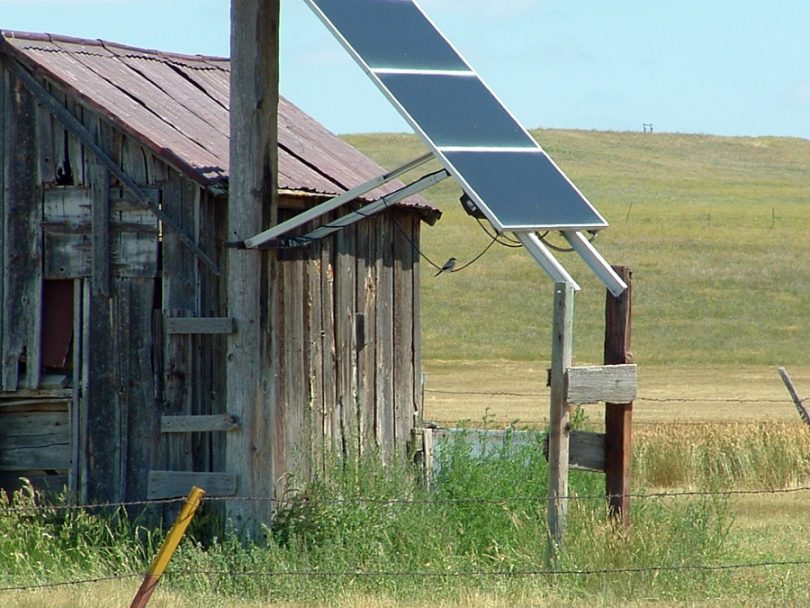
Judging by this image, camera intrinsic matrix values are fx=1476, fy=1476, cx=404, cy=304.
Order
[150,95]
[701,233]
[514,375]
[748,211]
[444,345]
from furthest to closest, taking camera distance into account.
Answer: [748,211]
[701,233]
[444,345]
[514,375]
[150,95]

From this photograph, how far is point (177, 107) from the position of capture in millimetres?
12062

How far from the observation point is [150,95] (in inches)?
470

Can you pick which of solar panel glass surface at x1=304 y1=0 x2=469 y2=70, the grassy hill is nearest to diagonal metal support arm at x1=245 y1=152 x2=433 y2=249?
solar panel glass surface at x1=304 y1=0 x2=469 y2=70

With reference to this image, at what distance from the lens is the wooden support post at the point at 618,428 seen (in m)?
10.0

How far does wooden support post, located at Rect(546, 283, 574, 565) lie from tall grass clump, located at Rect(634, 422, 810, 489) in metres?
6.28

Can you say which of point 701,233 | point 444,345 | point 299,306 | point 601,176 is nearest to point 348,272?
point 299,306

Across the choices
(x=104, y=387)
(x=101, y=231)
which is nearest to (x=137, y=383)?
(x=104, y=387)

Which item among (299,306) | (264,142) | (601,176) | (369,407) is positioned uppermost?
(601,176)

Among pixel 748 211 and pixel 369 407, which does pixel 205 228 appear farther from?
pixel 748 211

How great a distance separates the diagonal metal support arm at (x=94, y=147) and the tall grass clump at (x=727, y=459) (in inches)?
277

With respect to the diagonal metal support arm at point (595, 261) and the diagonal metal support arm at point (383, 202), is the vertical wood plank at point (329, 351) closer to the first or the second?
the diagonal metal support arm at point (383, 202)

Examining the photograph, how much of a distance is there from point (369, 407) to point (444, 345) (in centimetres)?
2807

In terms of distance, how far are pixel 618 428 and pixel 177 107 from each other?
460cm

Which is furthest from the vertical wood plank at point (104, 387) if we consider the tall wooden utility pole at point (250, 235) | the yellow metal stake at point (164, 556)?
the yellow metal stake at point (164, 556)
